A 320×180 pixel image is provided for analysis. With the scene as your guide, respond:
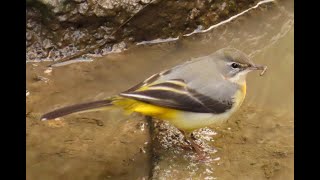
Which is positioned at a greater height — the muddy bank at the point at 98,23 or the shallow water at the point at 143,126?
the muddy bank at the point at 98,23

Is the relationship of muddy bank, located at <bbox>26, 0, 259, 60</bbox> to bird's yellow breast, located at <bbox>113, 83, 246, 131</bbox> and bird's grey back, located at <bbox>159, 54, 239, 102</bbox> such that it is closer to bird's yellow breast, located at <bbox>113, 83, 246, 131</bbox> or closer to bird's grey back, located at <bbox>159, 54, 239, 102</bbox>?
bird's grey back, located at <bbox>159, 54, 239, 102</bbox>

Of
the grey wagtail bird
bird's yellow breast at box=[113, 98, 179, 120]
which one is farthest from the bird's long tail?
bird's yellow breast at box=[113, 98, 179, 120]

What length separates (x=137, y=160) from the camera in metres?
5.10

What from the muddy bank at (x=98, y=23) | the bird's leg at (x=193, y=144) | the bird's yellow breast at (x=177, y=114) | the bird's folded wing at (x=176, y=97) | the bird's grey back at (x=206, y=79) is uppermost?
the muddy bank at (x=98, y=23)

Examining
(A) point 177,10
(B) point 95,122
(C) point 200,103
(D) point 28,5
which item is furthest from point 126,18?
(C) point 200,103

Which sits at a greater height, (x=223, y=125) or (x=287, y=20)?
(x=287, y=20)

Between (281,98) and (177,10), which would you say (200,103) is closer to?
(281,98)

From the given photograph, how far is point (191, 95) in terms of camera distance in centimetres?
494

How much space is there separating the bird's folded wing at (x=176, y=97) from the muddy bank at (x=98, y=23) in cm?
190

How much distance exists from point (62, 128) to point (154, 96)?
3.52ft

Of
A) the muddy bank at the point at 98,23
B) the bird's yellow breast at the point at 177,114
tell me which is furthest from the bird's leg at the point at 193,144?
the muddy bank at the point at 98,23

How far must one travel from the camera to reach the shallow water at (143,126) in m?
5.00

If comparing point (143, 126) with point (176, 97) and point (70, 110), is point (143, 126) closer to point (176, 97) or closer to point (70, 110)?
point (176, 97)

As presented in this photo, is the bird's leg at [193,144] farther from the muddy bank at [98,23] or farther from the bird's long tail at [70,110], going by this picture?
the muddy bank at [98,23]
